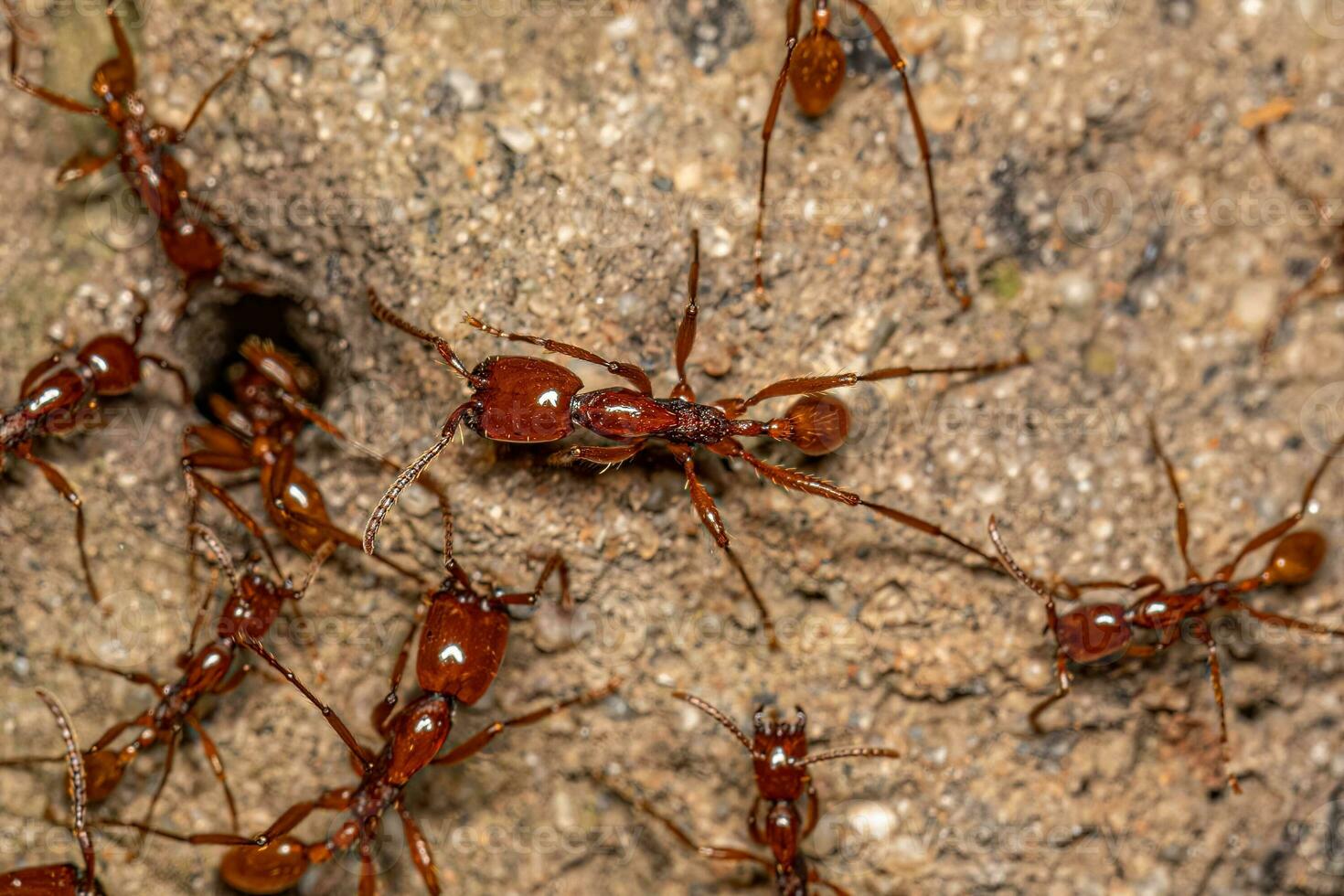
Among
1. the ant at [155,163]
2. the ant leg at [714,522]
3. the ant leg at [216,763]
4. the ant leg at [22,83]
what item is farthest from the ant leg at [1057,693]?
the ant leg at [22,83]

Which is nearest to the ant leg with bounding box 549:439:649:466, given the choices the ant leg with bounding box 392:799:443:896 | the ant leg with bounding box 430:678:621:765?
the ant leg with bounding box 430:678:621:765

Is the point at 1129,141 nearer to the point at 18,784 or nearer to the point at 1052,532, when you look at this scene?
the point at 1052,532

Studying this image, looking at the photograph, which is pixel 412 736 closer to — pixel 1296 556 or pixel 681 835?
pixel 681 835

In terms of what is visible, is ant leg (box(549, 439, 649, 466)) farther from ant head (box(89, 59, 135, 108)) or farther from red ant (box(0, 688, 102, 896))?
ant head (box(89, 59, 135, 108))

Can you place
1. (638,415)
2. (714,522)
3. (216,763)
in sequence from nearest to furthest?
(714,522) < (638,415) < (216,763)

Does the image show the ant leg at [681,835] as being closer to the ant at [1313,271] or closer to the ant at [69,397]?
the ant at [69,397]

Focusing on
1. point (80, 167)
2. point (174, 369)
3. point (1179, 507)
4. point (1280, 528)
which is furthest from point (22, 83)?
point (1280, 528)
